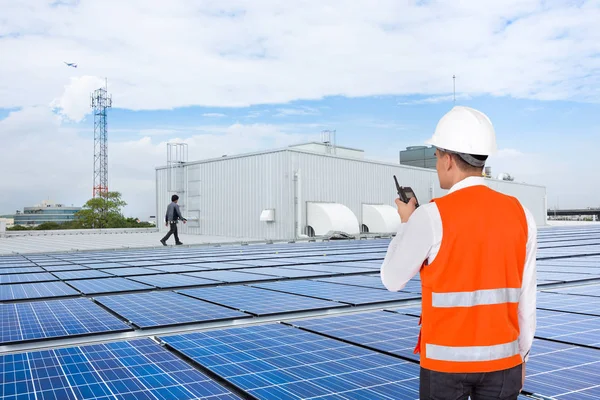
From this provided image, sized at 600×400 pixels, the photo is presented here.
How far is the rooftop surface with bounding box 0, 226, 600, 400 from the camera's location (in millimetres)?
4031

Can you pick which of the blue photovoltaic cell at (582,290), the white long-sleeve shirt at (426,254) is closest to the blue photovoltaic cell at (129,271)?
the blue photovoltaic cell at (582,290)

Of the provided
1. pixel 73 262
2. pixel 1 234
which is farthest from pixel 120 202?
pixel 73 262

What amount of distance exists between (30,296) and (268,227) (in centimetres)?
2103

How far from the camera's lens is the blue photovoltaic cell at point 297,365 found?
3920 millimetres

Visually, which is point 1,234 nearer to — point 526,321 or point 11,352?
point 11,352

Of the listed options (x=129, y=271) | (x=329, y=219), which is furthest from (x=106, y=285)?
(x=329, y=219)

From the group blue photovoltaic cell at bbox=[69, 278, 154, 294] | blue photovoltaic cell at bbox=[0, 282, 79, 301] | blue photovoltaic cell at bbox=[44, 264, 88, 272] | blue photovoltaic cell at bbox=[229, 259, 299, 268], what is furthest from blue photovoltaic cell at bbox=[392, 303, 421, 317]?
blue photovoltaic cell at bbox=[44, 264, 88, 272]

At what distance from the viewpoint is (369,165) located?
111ft

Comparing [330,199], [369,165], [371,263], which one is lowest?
[371,263]

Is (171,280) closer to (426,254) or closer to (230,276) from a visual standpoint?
(230,276)

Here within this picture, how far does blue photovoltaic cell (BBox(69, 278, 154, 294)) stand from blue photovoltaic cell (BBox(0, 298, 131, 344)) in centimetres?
108

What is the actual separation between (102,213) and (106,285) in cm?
7538

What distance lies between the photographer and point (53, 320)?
6.40 metres

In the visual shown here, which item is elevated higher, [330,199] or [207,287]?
[330,199]
